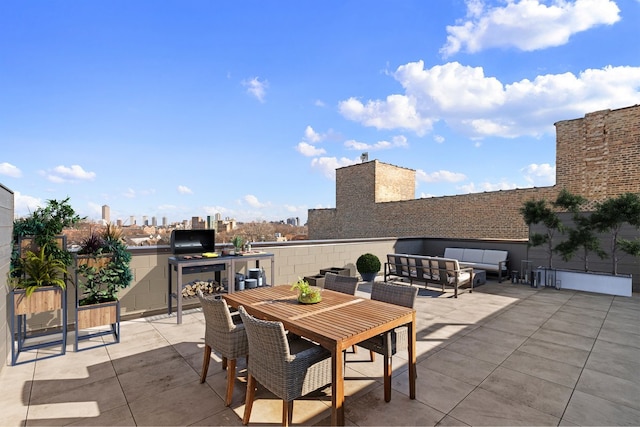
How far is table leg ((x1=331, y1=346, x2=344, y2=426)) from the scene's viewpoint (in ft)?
5.74

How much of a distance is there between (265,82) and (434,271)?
6261 mm

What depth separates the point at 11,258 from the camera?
9.99 ft

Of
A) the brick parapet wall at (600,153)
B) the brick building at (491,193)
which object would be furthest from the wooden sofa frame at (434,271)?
→ the brick parapet wall at (600,153)

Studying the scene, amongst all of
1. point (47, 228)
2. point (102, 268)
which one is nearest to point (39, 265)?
point (47, 228)

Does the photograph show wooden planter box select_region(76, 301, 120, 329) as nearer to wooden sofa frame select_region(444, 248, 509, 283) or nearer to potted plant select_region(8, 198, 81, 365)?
potted plant select_region(8, 198, 81, 365)

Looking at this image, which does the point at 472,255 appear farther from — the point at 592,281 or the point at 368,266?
the point at 368,266

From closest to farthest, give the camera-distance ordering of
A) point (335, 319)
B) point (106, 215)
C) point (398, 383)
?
1. point (335, 319)
2. point (398, 383)
3. point (106, 215)

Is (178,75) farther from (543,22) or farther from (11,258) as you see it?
(543,22)

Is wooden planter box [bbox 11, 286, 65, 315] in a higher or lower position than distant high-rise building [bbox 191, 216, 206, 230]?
lower

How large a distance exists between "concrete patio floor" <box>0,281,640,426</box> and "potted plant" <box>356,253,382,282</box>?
301 centimetres

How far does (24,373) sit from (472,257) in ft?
29.3

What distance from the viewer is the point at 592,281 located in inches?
247

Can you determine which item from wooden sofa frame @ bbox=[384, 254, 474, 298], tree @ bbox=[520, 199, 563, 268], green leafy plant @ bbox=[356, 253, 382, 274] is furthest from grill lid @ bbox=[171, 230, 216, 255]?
tree @ bbox=[520, 199, 563, 268]

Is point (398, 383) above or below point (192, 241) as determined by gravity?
below
